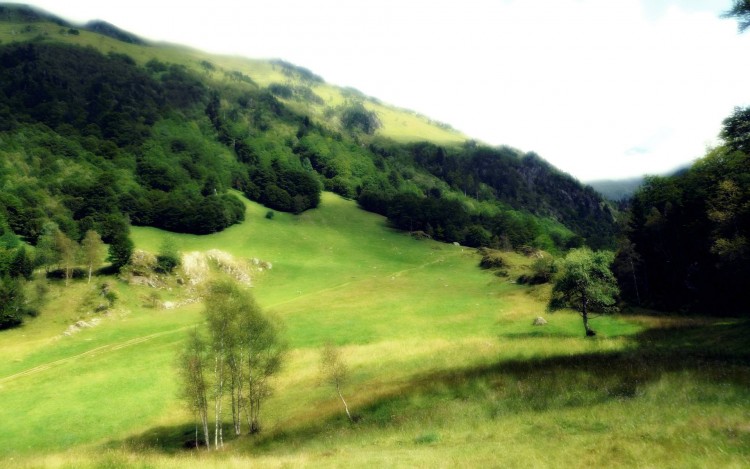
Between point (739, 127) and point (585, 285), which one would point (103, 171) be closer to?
point (585, 285)

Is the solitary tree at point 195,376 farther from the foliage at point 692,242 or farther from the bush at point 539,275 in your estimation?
the bush at point 539,275

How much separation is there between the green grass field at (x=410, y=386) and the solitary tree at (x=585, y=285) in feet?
11.5

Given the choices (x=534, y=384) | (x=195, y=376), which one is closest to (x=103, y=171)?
(x=195, y=376)

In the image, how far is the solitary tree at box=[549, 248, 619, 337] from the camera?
4741 cm

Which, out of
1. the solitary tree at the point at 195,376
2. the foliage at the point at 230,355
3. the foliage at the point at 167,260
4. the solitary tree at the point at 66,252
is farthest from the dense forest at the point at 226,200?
the solitary tree at the point at 195,376

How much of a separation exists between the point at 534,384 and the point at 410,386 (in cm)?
1056

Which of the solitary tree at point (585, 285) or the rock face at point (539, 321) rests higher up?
the solitary tree at point (585, 285)

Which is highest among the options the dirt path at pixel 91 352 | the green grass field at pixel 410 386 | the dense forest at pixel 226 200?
the dense forest at pixel 226 200

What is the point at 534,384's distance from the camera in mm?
26250

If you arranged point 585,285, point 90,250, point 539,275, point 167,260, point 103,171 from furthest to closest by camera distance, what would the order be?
1. point 103,171
2. point 167,260
3. point 539,275
4. point 90,250
5. point 585,285

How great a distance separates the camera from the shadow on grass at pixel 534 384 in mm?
22422

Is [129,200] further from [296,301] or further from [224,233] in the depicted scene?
[296,301]

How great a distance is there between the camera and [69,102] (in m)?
199

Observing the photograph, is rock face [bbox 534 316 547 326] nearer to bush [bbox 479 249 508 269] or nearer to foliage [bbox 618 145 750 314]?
foliage [bbox 618 145 750 314]
